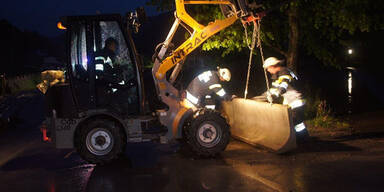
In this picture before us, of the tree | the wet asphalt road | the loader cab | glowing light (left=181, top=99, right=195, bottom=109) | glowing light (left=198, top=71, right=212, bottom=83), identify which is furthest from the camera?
the tree

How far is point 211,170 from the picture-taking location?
25.1 ft

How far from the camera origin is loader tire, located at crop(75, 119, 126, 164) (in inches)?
323

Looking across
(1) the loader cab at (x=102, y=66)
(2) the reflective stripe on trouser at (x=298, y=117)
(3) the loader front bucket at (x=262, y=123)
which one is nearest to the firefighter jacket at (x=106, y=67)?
(1) the loader cab at (x=102, y=66)

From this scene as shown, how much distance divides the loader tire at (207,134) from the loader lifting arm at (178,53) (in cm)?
32

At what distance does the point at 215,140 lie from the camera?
8648 millimetres

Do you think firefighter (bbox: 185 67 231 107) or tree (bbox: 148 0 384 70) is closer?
firefighter (bbox: 185 67 231 107)

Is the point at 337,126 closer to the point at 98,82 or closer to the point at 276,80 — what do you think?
the point at 276,80

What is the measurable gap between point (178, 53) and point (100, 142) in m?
2.27

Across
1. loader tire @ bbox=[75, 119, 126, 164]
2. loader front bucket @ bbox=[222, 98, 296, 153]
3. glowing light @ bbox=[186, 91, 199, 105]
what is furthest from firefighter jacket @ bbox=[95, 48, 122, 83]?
loader front bucket @ bbox=[222, 98, 296, 153]

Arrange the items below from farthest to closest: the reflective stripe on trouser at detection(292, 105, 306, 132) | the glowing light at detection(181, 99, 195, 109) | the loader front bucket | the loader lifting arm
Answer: the reflective stripe on trouser at detection(292, 105, 306, 132) < the glowing light at detection(181, 99, 195, 109) < the loader lifting arm < the loader front bucket

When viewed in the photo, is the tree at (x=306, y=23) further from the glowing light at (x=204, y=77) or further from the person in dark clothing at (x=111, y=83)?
the person in dark clothing at (x=111, y=83)

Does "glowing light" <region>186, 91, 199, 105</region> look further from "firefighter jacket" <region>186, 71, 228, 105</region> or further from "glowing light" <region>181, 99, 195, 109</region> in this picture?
"glowing light" <region>181, 99, 195, 109</region>

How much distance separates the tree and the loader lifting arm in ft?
8.48

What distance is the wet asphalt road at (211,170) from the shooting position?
6.76 metres
